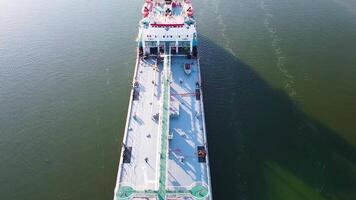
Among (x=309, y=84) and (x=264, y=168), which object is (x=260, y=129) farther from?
(x=309, y=84)

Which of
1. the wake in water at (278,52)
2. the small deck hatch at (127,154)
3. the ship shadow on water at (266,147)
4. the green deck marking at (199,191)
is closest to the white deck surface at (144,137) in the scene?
the small deck hatch at (127,154)

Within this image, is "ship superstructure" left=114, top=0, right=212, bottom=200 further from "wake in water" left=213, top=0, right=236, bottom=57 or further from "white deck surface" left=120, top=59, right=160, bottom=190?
"wake in water" left=213, top=0, right=236, bottom=57

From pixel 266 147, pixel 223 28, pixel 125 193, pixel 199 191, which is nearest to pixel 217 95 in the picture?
pixel 266 147

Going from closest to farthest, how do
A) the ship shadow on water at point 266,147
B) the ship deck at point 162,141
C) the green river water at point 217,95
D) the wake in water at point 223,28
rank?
the ship deck at point 162,141, the ship shadow on water at point 266,147, the green river water at point 217,95, the wake in water at point 223,28

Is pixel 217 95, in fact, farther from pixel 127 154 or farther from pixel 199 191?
pixel 199 191

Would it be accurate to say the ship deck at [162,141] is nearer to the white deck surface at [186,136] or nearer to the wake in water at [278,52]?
the white deck surface at [186,136]
